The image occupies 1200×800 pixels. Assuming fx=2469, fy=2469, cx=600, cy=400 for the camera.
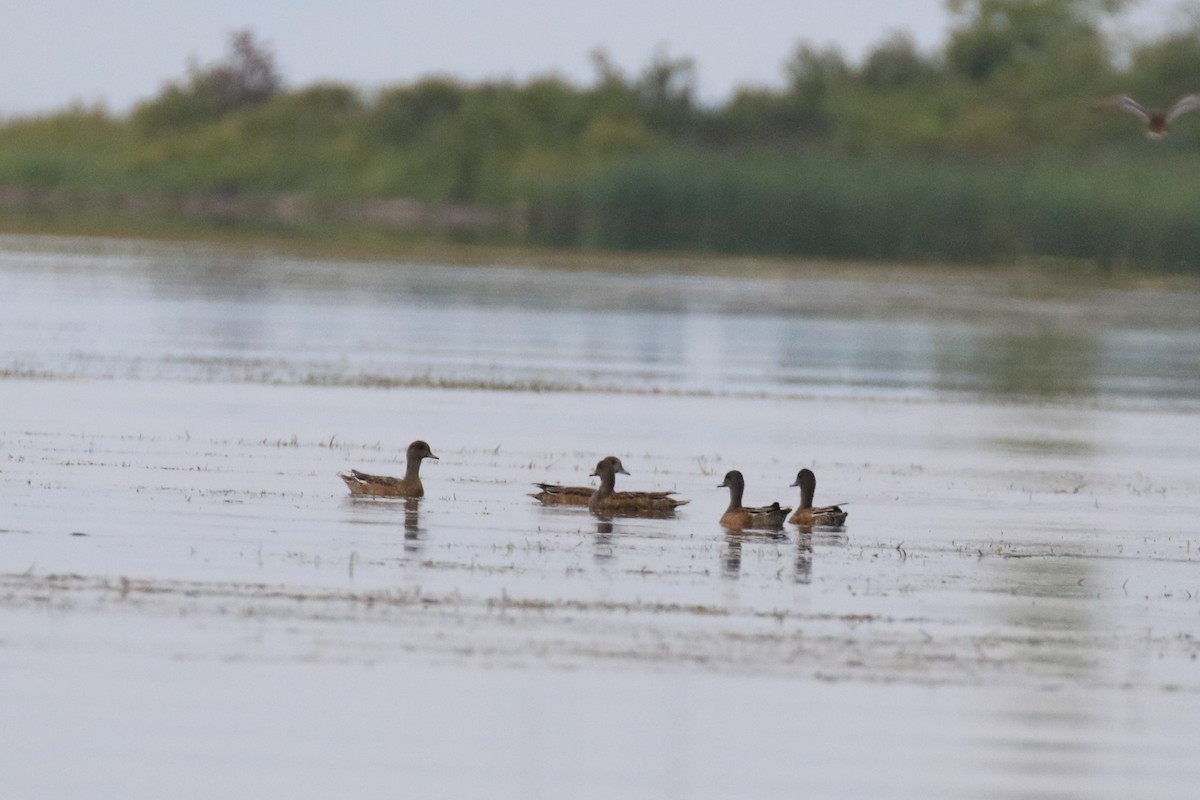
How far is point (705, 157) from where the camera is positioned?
72.1 meters

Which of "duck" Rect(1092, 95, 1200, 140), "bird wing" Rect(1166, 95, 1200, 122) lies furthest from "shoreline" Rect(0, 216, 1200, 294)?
"bird wing" Rect(1166, 95, 1200, 122)

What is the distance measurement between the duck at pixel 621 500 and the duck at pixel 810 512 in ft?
2.39

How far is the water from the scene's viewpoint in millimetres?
9156

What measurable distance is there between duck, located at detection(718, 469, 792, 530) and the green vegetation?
45365 millimetres

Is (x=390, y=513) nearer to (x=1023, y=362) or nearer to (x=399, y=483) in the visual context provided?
(x=399, y=483)

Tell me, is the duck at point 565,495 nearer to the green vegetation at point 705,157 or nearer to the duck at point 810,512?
the duck at point 810,512

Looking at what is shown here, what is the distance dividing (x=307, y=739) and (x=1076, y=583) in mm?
5578

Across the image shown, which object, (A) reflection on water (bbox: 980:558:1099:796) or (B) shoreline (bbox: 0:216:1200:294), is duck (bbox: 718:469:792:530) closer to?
(A) reflection on water (bbox: 980:558:1099:796)

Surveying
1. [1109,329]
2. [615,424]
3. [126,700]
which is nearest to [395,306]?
[1109,329]

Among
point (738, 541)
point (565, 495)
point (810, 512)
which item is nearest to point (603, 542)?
point (738, 541)

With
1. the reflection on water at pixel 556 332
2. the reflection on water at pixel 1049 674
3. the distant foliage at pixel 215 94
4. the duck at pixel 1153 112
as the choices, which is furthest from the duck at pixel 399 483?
the distant foliage at pixel 215 94

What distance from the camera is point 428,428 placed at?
2064cm

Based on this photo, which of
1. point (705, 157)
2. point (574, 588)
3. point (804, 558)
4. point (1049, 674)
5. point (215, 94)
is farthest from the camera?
point (215, 94)

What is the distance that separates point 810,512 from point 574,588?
323 centimetres
